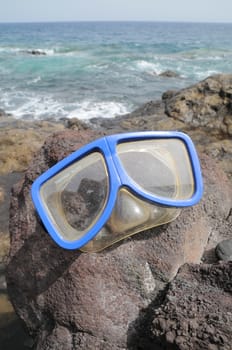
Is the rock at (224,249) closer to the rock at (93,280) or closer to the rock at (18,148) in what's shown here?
the rock at (93,280)

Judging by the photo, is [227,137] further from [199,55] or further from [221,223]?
[199,55]

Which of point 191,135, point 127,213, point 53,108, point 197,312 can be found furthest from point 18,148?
point 53,108

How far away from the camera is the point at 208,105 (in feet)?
24.7

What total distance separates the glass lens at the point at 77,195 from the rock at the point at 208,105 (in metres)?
5.27

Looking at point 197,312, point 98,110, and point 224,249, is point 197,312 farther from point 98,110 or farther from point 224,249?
point 98,110

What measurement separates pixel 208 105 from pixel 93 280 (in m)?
6.27

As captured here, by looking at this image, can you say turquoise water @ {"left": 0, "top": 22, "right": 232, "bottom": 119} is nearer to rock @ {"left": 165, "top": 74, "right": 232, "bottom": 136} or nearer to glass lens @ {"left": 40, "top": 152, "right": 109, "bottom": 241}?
rock @ {"left": 165, "top": 74, "right": 232, "bottom": 136}

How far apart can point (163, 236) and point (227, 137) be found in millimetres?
4814

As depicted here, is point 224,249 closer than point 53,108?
Yes

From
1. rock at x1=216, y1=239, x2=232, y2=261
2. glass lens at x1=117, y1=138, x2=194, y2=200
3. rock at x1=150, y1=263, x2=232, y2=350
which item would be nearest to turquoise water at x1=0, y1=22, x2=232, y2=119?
rock at x1=216, y1=239, x2=232, y2=261

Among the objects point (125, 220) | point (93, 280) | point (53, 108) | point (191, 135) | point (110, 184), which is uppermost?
point (110, 184)

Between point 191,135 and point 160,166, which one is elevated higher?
point 160,166

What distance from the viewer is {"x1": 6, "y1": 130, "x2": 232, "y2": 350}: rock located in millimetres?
1753

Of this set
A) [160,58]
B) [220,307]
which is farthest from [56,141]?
[160,58]
